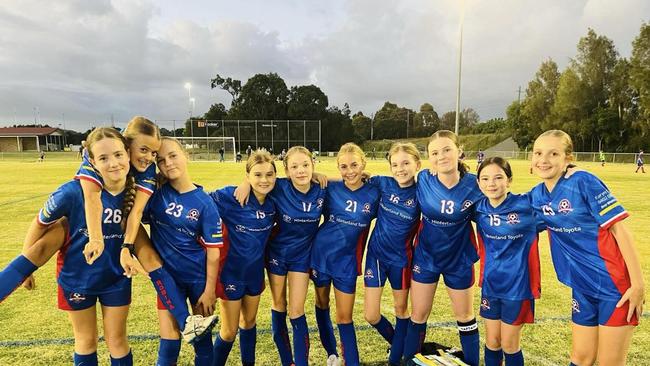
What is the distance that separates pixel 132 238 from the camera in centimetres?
271

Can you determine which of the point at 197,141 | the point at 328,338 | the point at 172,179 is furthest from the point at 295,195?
the point at 197,141

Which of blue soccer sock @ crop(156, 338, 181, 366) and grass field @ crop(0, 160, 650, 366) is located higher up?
blue soccer sock @ crop(156, 338, 181, 366)

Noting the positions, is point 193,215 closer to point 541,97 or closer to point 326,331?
point 326,331

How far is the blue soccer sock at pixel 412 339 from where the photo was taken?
3.39 metres

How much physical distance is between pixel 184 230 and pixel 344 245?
4.23ft

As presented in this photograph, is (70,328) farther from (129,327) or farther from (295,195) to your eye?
(295,195)

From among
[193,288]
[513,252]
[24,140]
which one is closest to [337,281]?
[193,288]

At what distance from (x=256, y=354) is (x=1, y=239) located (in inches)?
281

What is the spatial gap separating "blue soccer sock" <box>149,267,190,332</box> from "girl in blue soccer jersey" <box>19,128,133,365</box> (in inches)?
9.3

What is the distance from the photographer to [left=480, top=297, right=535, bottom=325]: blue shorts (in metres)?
2.95

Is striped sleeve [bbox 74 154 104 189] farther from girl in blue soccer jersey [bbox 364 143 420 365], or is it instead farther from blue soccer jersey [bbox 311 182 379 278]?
girl in blue soccer jersey [bbox 364 143 420 365]

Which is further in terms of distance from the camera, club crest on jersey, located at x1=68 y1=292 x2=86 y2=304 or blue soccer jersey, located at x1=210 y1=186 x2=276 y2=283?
blue soccer jersey, located at x1=210 y1=186 x2=276 y2=283

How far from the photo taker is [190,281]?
9.69 feet

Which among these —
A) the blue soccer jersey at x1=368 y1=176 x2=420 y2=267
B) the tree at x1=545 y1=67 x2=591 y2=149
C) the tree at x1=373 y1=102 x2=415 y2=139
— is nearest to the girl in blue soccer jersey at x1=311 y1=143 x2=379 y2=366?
the blue soccer jersey at x1=368 y1=176 x2=420 y2=267
